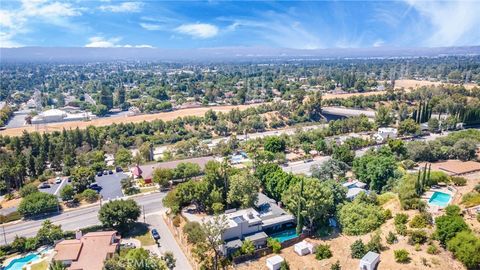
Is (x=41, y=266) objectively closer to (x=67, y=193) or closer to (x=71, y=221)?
(x=71, y=221)

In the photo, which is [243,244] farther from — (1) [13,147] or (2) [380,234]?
(1) [13,147]

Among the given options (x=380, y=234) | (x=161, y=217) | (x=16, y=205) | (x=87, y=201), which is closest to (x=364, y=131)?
(x=380, y=234)

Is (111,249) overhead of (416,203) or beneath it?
beneath

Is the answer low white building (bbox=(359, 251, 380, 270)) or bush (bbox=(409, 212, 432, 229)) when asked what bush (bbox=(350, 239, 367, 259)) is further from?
bush (bbox=(409, 212, 432, 229))

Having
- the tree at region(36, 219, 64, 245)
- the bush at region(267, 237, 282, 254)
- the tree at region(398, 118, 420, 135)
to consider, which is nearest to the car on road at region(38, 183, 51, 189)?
the tree at region(36, 219, 64, 245)

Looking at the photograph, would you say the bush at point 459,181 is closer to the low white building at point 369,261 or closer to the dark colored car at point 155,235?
the low white building at point 369,261

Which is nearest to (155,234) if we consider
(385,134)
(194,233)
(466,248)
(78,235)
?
(194,233)
